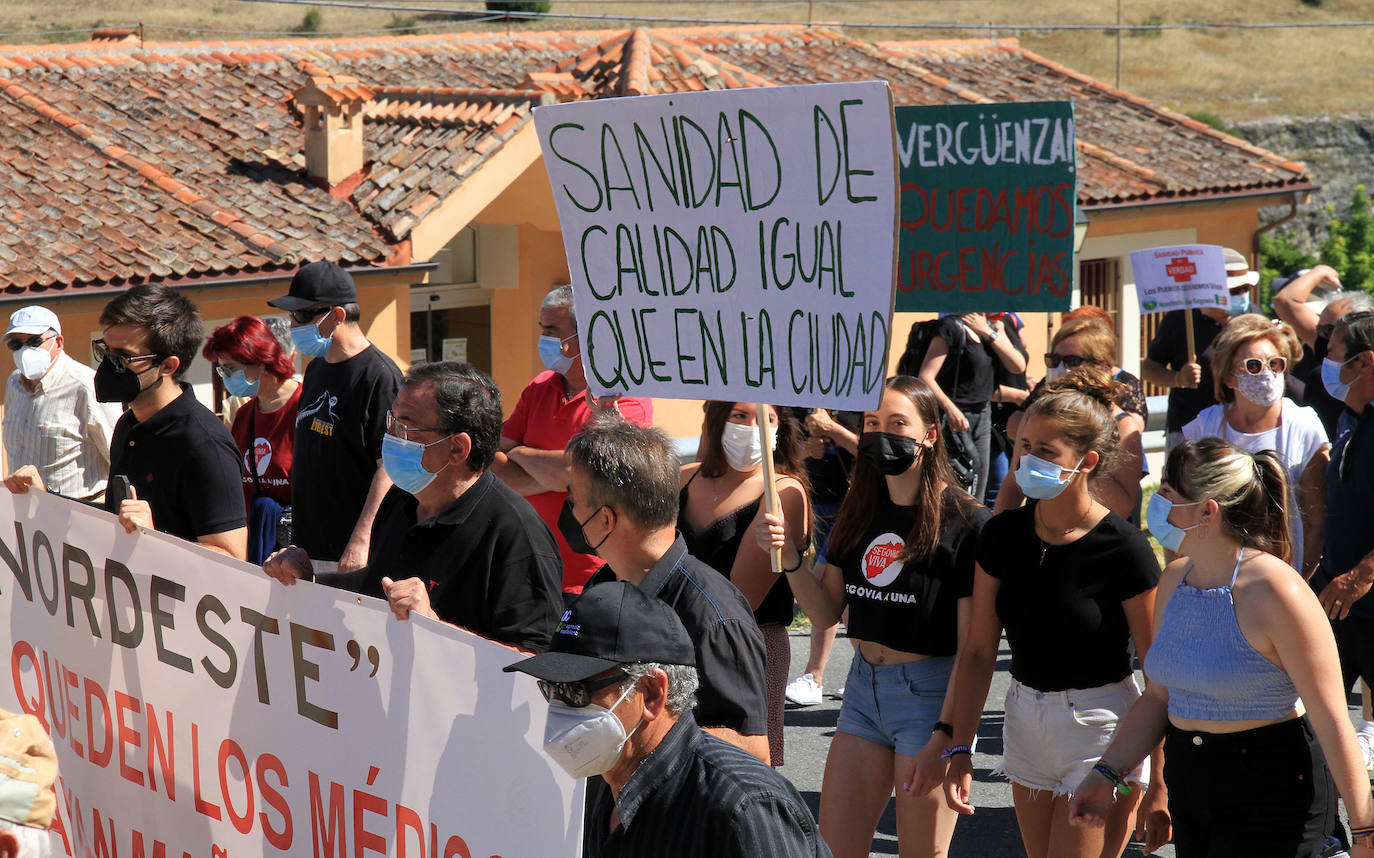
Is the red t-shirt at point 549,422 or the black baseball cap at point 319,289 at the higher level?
the black baseball cap at point 319,289

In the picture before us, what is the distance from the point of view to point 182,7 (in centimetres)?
4791

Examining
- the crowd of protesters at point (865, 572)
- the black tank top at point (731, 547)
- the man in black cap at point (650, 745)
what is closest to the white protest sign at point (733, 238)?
the crowd of protesters at point (865, 572)

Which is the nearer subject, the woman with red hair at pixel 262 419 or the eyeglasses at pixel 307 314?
the eyeglasses at pixel 307 314

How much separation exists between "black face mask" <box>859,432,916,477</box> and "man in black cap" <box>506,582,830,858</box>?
1.84 metres

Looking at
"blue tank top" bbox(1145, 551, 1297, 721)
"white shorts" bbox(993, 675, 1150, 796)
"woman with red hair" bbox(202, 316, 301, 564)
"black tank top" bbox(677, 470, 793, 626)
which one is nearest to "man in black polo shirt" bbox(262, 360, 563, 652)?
"black tank top" bbox(677, 470, 793, 626)

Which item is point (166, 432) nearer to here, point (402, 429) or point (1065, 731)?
point (402, 429)

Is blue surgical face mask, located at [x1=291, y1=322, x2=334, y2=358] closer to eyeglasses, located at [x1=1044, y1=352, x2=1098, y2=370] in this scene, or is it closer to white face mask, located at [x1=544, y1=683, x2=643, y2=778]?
eyeglasses, located at [x1=1044, y1=352, x2=1098, y2=370]

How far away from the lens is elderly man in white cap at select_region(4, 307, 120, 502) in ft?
21.2

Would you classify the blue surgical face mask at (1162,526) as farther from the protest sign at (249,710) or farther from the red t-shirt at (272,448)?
the red t-shirt at (272,448)

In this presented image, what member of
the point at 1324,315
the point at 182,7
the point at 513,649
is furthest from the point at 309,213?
the point at 182,7

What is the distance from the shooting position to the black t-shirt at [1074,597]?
4160 millimetres

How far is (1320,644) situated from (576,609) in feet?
6.22

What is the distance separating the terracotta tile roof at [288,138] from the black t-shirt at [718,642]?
10.6 meters

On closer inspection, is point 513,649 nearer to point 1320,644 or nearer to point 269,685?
point 269,685
